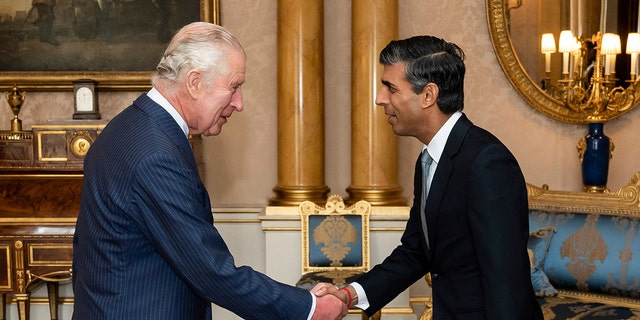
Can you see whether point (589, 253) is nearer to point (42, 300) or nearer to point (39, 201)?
point (39, 201)

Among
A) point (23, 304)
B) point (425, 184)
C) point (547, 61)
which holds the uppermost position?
point (547, 61)

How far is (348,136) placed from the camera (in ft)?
19.5

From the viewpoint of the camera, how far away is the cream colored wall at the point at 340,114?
5.86m

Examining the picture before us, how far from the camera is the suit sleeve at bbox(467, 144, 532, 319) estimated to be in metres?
2.12

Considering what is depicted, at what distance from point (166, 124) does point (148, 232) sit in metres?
0.30

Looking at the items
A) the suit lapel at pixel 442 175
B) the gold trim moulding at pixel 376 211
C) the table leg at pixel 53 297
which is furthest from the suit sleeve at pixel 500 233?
the table leg at pixel 53 297

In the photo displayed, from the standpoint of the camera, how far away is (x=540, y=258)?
4703 mm

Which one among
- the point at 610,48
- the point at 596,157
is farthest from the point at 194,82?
the point at 610,48

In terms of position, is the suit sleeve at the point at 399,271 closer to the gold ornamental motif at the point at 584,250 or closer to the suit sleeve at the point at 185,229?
the suit sleeve at the point at 185,229

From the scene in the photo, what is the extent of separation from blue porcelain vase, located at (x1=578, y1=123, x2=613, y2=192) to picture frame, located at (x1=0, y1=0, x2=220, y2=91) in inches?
114

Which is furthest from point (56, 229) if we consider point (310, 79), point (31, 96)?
point (310, 79)

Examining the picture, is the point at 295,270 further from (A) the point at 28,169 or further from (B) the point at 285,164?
(A) the point at 28,169

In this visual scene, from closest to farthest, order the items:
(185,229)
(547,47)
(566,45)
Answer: (185,229) < (566,45) < (547,47)

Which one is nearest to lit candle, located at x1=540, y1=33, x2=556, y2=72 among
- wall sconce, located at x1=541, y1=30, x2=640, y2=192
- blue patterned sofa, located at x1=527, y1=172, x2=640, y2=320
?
wall sconce, located at x1=541, y1=30, x2=640, y2=192
